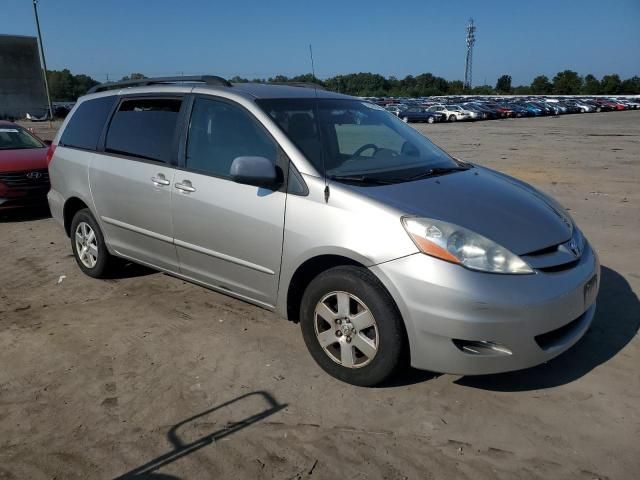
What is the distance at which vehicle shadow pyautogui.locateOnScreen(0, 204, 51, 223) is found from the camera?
27.2 feet

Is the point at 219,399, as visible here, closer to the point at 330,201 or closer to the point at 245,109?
the point at 330,201

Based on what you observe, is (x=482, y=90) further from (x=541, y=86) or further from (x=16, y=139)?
(x=16, y=139)

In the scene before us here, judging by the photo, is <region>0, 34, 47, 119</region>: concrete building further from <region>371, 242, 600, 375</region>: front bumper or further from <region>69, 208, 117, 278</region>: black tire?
<region>371, 242, 600, 375</region>: front bumper

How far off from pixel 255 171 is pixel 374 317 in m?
1.16

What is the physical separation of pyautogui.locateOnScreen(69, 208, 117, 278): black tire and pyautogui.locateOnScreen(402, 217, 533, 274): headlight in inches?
128

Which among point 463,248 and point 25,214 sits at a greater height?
point 463,248

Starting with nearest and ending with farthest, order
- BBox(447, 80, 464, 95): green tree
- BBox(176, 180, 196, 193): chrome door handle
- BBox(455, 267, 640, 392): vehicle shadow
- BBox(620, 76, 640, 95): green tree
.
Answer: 1. BBox(455, 267, 640, 392): vehicle shadow
2. BBox(176, 180, 196, 193): chrome door handle
3. BBox(620, 76, 640, 95): green tree
4. BBox(447, 80, 464, 95): green tree

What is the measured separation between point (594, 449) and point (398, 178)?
189cm

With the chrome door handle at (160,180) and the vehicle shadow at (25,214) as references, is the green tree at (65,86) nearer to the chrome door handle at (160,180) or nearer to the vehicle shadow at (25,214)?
the vehicle shadow at (25,214)

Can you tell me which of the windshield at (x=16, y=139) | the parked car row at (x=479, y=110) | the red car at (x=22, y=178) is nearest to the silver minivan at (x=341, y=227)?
the red car at (x=22, y=178)

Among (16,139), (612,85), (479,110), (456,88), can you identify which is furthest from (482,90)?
Answer: (16,139)

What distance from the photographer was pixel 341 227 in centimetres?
315

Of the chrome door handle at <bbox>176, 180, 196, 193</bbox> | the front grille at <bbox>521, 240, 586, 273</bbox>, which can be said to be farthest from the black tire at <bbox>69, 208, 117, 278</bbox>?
the front grille at <bbox>521, 240, 586, 273</bbox>

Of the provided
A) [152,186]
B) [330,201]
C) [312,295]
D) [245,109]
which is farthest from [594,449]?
[152,186]
